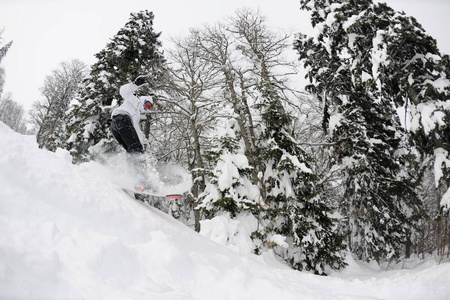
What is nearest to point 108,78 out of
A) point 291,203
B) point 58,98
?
point 291,203

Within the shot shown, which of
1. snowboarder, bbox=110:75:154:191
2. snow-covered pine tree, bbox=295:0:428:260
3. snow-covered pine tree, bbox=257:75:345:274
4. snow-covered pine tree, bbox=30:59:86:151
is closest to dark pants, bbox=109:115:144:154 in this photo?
snowboarder, bbox=110:75:154:191

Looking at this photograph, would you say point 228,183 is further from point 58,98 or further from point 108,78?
point 58,98

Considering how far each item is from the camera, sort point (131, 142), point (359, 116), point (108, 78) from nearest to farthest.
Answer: point (131, 142), point (359, 116), point (108, 78)

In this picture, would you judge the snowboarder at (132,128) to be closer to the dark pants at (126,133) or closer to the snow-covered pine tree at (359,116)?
the dark pants at (126,133)

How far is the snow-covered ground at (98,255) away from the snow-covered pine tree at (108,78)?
336 inches

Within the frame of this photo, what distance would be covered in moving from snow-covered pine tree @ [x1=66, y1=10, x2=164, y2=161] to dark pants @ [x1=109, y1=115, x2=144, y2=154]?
6.03 metres

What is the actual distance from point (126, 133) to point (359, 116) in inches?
368

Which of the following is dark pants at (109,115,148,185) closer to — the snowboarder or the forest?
the snowboarder

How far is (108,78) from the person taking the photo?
40.0 feet

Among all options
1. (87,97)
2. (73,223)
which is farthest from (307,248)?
(87,97)

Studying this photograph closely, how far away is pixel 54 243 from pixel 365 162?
999 centimetres

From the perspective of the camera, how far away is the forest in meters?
6.41

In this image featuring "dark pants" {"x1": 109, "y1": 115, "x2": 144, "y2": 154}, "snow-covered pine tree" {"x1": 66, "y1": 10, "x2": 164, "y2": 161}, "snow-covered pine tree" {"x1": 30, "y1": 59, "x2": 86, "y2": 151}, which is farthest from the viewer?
"snow-covered pine tree" {"x1": 30, "y1": 59, "x2": 86, "y2": 151}

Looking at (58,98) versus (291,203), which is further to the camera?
(58,98)
